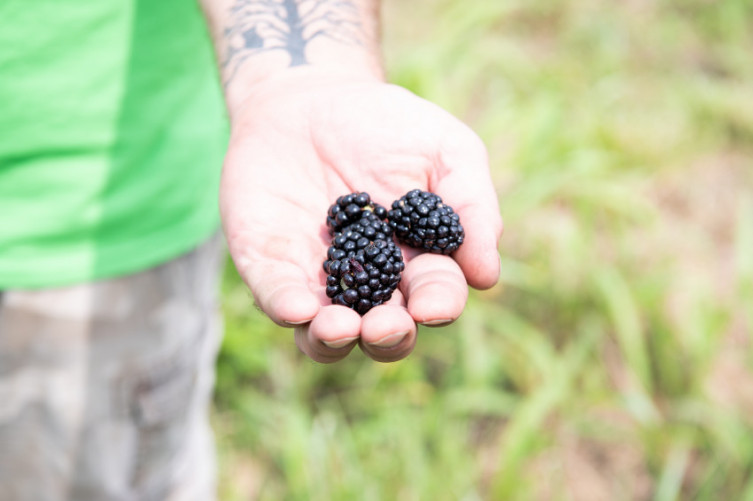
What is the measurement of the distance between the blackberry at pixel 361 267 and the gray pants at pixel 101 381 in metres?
0.78

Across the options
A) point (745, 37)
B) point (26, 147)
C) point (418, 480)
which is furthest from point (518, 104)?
point (26, 147)

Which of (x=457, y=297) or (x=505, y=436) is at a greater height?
(x=457, y=297)

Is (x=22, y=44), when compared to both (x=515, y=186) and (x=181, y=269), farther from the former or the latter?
(x=515, y=186)

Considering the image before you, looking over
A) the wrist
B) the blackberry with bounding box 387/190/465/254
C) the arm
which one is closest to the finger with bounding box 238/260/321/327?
the arm

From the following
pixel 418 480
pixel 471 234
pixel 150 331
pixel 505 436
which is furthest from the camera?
pixel 505 436

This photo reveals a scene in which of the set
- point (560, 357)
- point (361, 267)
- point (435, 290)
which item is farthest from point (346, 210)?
point (560, 357)

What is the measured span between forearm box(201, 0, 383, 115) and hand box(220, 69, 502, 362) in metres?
0.08

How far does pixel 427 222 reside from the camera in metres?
1.99

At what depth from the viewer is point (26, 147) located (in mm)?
2033

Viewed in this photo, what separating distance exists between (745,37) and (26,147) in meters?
6.67

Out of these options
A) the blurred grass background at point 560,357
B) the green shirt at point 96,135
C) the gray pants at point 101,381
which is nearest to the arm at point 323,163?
the green shirt at point 96,135

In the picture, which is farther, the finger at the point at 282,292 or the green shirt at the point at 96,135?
the green shirt at the point at 96,135

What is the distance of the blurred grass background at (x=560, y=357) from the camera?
3350 mm

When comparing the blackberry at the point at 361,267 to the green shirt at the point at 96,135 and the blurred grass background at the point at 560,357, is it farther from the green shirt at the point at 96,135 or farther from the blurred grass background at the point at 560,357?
the blurred grass background at the point at 560,357
